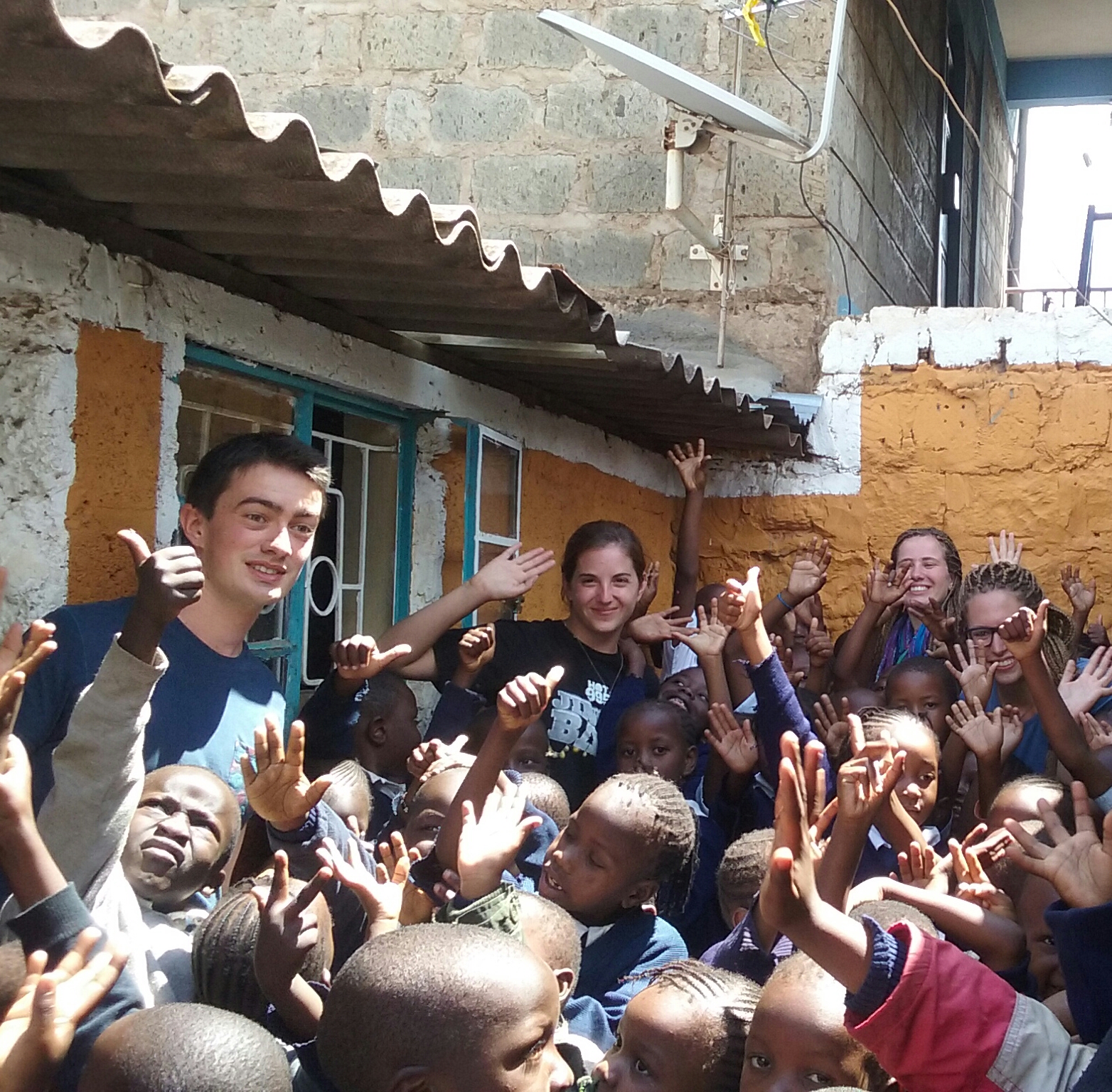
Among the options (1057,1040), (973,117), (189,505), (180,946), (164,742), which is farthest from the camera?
(973,117)

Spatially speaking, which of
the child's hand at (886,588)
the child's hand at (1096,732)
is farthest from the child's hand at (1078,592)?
the child's hand at (1096,732)

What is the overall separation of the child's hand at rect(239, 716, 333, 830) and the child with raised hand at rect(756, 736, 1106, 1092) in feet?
2.98

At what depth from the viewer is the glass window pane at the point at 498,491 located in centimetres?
467

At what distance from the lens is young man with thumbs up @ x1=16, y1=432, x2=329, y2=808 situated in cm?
257

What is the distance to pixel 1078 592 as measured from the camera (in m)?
4.96

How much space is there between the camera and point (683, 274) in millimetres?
6055

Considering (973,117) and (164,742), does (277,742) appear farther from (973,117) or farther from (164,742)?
(973,117)

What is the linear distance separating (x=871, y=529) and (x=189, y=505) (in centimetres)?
363

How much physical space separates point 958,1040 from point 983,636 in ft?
8.05

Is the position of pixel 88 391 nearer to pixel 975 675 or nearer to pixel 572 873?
pixel 572 873

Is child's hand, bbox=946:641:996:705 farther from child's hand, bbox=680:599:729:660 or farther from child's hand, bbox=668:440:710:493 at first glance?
child's hand, bbox=668:440:710:493

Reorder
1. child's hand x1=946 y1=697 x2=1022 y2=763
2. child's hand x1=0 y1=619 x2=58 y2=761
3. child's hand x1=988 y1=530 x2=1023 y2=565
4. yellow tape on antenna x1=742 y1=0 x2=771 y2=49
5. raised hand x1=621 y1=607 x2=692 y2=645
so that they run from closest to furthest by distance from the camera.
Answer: child's hand x1=0 y1=619 x2=58 y2=761 < child's hand x1=946 y1=697 x2=1022 y2=763 < raised hand x1=621 y1=607 x2=692 y2=645 < child's hand x1=988 y1=530 x2=1023 y2=565 < yellow tape on antenna x1=742 y1=0 x2=771 y2=49

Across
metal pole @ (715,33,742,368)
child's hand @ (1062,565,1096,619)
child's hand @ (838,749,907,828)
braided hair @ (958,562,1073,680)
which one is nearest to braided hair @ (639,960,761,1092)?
child's hand @ (838,749,907,828)

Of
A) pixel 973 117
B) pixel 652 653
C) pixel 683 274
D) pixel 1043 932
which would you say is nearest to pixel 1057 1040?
pixel 1043 932
